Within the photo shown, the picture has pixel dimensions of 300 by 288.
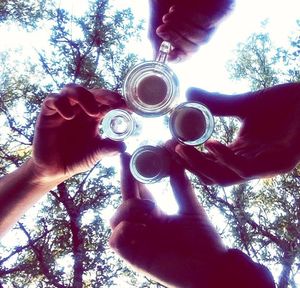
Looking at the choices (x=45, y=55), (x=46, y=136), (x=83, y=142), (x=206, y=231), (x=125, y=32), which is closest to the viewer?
(x=206, y=231)

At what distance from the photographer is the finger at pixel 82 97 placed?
190 cm

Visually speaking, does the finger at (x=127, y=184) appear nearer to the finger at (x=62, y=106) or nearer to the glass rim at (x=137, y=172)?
the glass rim at (x=137, y=172)

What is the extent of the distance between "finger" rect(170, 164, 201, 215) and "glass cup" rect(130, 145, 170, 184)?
0.27 ft

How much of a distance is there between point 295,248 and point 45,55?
7.59m

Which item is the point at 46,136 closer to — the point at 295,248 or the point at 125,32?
the point at 295,248

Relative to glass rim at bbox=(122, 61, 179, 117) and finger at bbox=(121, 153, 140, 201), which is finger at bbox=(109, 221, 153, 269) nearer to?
finger at bbox=(121, 153, 140, 201)

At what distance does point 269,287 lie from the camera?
149cm

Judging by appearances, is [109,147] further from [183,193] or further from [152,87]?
[183,193]

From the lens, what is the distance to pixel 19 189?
2.43 m

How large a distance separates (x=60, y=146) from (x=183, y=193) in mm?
863

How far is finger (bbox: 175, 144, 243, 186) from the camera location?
1625 mm

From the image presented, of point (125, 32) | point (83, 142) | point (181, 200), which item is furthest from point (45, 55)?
point (181, 200)

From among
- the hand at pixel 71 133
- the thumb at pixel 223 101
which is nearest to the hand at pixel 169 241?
the thumb at pixel 223 101

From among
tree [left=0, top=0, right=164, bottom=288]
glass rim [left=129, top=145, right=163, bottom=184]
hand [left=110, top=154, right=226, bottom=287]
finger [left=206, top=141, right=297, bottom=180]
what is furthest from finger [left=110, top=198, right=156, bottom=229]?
tree [left=0, top=0, right=164, bottom=288]
